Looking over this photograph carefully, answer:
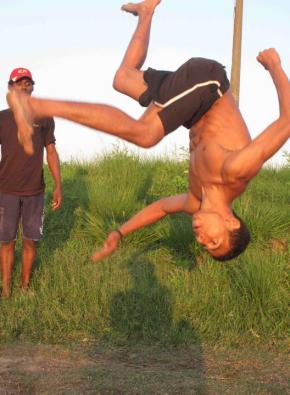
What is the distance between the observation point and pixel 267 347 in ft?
25.6

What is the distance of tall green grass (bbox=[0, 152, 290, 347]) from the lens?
8.01 metres

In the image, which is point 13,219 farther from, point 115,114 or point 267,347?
point 115,114

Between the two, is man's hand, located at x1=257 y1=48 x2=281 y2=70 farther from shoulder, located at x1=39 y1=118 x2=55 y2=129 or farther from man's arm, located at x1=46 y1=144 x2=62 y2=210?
man's arm, located at x1=46 y1=144 x2=62 y2=210

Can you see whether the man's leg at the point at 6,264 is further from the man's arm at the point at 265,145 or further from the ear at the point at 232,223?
the man's arm at the point at 265,145

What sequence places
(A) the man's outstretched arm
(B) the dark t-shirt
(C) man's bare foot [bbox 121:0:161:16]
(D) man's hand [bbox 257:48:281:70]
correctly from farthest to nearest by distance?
(B) the dark t-shirt
(A) the man's outstretched arm
(C) man's bare foot [bbox 121:0:161:16]
(D) man's hand [bbox 257:48:281:70]

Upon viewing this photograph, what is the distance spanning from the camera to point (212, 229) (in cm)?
537


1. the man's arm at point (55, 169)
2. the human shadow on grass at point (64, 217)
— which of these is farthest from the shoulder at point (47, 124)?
the human shadow on grass at point (64, 217)

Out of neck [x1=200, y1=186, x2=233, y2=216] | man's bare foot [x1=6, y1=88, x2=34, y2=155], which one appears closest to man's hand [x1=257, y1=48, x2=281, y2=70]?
neck [x1=200, y1=186, x2=233, y2=216]

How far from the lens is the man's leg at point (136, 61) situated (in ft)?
17.8

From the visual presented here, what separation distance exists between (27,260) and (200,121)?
3.91 meters

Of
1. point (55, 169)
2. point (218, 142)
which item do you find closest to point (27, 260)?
point (55, 169)

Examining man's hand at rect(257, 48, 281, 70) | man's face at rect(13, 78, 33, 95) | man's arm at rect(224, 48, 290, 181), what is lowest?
man's arm at rect(224, 48, 290, 181)

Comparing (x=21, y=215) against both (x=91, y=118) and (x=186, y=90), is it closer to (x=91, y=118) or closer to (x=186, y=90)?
(x=186, y=90)

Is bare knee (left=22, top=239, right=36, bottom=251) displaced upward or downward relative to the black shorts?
downward
